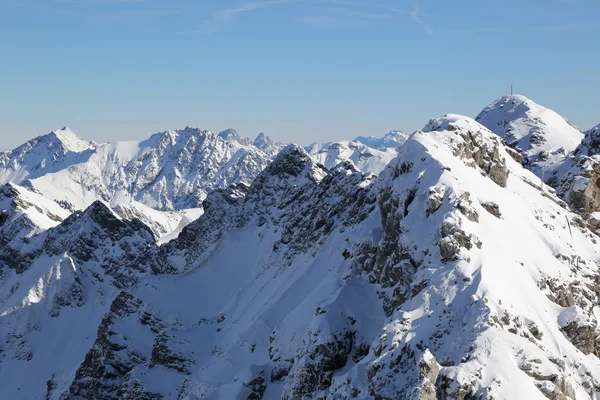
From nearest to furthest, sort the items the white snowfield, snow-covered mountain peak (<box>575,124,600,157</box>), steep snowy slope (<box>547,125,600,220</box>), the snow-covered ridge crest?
1. the snow-covered ridge crest
2. the white snowfield
3. steep snowy slope (<box>547,125,600,220</box>)
4. snow-covered mountain peak (<box>575,124,600,157</box>)

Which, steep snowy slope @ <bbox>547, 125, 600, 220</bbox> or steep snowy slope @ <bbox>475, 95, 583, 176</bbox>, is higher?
steep snowy slope @ <bbox>547, 125, 600, 220</bbox>

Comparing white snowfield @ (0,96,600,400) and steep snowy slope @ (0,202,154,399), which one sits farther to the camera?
steep snowy slope @ (0,202,154,399)

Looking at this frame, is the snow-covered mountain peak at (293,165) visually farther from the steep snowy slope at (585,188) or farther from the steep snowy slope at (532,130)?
the steep snowy slope at (585,188)

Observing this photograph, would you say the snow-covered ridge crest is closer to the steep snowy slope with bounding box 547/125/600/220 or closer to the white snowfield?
the white snowfield

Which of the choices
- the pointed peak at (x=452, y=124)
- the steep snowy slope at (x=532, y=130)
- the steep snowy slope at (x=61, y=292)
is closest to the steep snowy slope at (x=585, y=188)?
the pointed peak at (x=452, y=124)

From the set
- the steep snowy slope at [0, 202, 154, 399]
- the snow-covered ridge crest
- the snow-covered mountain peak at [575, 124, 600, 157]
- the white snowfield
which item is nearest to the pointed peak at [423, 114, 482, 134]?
the snow-covered ridge crest

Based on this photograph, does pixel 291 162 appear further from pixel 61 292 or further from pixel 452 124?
A: pixel 452 124

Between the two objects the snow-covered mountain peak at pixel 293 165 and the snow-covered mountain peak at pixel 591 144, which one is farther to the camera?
the snow-covered mountain peak at pixel 293 165

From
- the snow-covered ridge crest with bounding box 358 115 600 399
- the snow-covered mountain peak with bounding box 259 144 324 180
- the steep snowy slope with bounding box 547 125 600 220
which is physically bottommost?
the snow-covered mountain peak with bounding box 259 144 324 180
